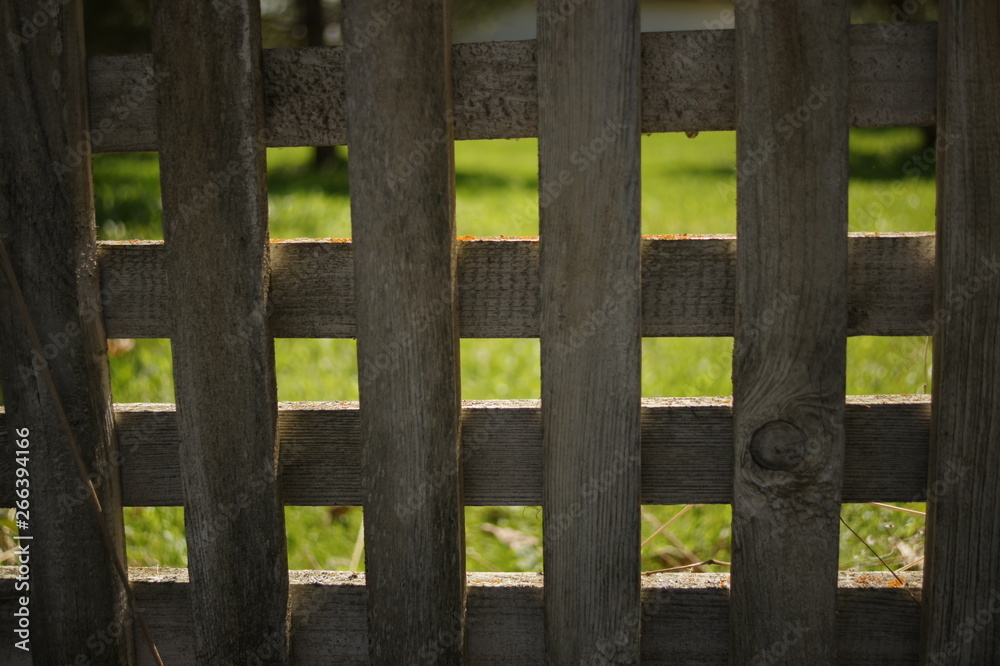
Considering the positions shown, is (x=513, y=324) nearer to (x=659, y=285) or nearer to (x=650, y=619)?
(x=659, y=285)

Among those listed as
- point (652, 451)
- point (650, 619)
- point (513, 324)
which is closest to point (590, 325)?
point (513, 324)

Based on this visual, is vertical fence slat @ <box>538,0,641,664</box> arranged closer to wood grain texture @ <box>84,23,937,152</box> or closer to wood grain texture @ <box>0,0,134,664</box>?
wood grain texture @ <box>84,23,937,152</box>

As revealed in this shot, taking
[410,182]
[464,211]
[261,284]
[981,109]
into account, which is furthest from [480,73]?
[464,211]

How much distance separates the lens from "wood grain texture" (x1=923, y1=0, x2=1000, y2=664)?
1614 millimetres

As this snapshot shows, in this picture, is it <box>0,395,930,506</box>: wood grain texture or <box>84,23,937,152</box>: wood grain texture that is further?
<box>0,395,930,506</box>: wood grain texture

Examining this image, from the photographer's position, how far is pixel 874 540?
9.36 ft

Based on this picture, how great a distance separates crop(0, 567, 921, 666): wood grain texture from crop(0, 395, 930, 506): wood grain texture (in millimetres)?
197

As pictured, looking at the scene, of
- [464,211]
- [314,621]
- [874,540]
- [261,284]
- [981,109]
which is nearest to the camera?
[981,109]

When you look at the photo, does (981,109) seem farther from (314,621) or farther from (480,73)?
(314,621)

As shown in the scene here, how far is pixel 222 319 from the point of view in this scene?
1.75 metres

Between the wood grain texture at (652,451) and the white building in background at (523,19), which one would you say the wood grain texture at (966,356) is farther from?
the white building in background at (523,19)

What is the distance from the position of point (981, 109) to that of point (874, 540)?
169 centimetres

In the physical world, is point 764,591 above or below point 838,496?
below

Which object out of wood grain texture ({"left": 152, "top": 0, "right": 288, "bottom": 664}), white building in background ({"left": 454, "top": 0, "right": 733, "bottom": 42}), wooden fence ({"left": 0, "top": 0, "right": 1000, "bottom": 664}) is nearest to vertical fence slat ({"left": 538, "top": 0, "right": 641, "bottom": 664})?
wooden fence ({"left": 0, "top": 0, "right": 1000, "bottom": 664})
